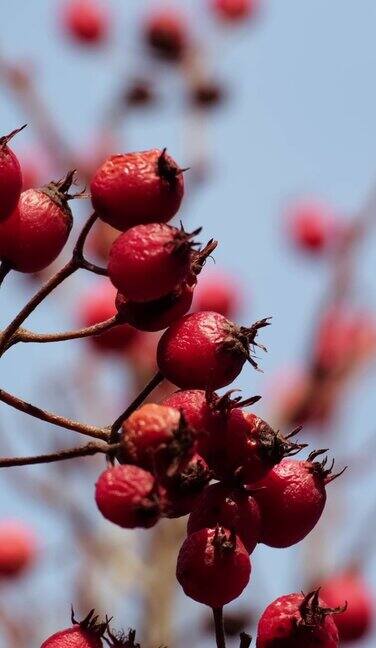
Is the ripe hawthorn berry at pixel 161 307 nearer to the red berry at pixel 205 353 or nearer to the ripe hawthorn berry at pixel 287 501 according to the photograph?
the red berry at pixel 205 353

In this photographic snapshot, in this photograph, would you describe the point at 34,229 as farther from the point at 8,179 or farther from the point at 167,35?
the point at 167,35

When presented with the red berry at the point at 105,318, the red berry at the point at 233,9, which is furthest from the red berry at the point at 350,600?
the red berry at the point at 233,9

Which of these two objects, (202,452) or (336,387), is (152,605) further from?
(202,452)

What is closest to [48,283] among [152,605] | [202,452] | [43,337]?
[43,337]

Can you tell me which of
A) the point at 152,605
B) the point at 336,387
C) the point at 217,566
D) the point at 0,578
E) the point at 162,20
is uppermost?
the point at 162,20

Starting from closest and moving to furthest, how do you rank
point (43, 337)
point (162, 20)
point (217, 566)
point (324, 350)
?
point (217, 566), point (43, 337), point (324, 350), point (162, 20)

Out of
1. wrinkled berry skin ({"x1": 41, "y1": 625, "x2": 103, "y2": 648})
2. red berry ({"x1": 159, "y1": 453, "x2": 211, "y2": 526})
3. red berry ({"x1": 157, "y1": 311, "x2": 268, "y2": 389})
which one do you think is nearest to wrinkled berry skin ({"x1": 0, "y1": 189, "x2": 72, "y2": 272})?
red berry ({"x1": 157, "y1": 311, "x2": 268, "y2": 389})
